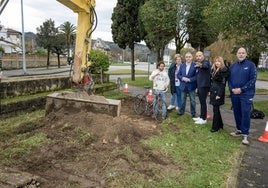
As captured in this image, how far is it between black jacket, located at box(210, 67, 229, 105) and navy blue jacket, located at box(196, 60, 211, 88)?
0.44m

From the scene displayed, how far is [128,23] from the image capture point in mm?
20031

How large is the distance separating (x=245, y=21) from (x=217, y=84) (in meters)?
5.16

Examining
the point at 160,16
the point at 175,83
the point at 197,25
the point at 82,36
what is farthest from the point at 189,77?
the point at 197,25

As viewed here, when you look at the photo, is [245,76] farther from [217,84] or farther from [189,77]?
[189,77]

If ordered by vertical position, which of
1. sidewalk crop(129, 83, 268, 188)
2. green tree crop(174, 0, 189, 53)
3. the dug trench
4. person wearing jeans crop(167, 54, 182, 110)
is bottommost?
sidewalk crop(129, 83, 268, 188)

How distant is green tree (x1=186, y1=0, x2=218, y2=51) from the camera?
16984 millimetres

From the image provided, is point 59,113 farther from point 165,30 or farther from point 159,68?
point 165,30

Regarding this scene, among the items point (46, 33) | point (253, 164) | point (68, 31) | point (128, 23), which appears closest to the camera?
point (253, 164)

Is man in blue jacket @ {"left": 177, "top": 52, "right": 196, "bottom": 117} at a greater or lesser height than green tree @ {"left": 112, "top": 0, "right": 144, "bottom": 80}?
lesser

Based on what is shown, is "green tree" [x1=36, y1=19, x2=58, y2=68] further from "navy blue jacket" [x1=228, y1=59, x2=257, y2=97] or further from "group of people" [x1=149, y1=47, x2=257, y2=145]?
"navy blue jacket" [x1=228, y1=59, x2=257, y2=97]

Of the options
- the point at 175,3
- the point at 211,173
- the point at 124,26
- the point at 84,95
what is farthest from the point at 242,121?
the point at 124,26

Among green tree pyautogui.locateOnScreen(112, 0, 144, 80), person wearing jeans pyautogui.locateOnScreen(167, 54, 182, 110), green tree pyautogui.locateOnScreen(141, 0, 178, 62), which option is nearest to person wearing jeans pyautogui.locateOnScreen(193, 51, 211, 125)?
person wearing jeans pyautogui.locateOnScreen(167, 54, 182, 110)

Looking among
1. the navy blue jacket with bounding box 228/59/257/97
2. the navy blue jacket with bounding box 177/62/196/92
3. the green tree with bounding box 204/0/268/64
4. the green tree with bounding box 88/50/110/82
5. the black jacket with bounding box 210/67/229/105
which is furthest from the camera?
the green tree with bounding box 88/50/110/82

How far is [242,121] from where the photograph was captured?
22.6 feet
